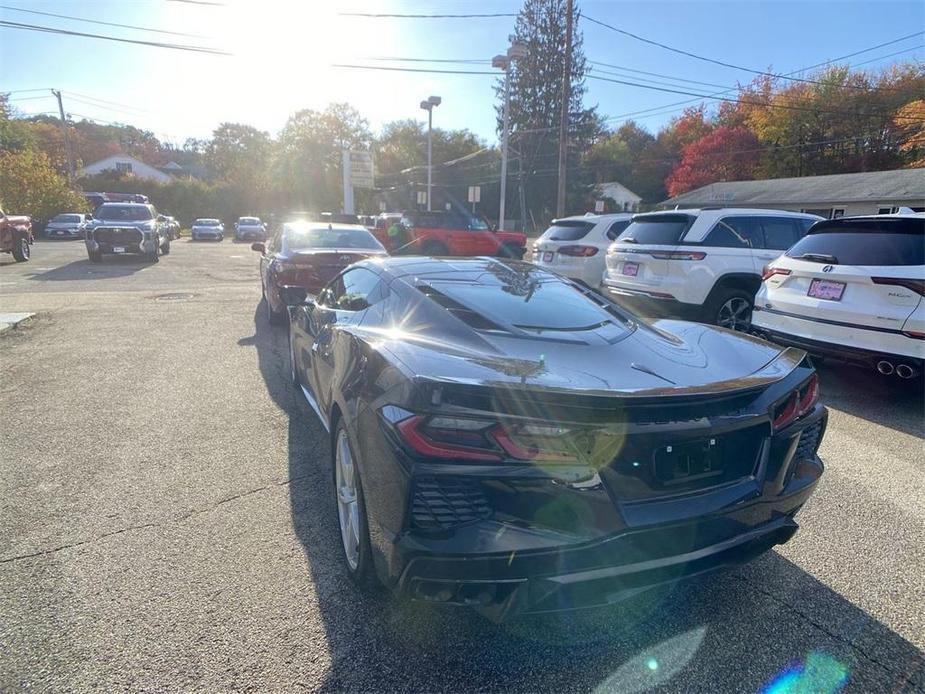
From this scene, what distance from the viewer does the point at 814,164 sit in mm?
41750

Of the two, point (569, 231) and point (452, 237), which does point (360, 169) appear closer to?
point (452, 237)

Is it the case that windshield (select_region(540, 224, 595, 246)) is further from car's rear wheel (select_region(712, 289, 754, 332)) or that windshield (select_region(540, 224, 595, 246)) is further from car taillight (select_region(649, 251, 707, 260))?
car's rear wheel (select_region(712, 289, 754, 332))

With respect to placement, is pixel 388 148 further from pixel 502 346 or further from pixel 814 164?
pixel 502 346

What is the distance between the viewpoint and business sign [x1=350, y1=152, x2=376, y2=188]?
27.2 meters

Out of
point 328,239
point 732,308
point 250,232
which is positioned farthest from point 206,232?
point 732,308

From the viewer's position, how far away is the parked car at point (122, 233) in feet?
53.4

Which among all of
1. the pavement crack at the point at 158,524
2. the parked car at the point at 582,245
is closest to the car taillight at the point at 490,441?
the pavement crack at the point at 158,524

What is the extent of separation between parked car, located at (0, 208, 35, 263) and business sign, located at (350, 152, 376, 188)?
13735 millimetres

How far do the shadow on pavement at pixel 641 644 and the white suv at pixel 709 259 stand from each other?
4902mm

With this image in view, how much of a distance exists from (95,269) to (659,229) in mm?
14836

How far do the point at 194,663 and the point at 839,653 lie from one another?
8.14 feet

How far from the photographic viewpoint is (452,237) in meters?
15.4

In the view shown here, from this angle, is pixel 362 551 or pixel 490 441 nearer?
pixel 490 441

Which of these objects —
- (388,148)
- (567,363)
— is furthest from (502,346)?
(388,148)
